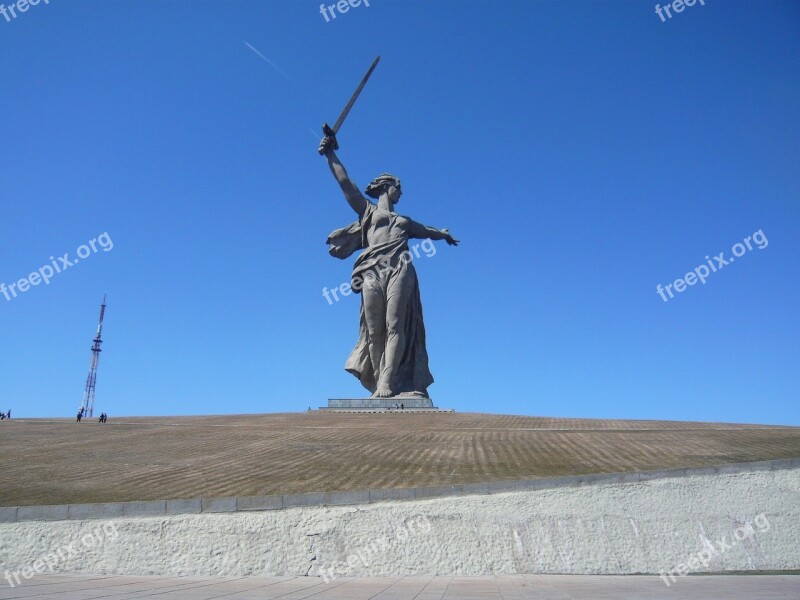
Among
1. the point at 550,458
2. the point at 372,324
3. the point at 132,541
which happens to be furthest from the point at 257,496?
the point at 372,324

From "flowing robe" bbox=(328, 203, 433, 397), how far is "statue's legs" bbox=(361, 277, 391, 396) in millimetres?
56

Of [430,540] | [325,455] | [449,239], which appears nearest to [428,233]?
[449,239]

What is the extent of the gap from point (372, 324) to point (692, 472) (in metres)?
21.1

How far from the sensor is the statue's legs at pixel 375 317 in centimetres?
3170

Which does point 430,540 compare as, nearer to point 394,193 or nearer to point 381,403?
point 381,403

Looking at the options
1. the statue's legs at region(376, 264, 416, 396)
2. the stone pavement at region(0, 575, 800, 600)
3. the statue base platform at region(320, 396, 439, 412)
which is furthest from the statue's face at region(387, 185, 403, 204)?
A: the stone pavement at region(0, 575, 800, 600)

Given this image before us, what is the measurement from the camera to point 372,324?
3175cm

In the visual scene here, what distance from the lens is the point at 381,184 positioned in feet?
113

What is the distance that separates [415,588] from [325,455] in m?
6.70

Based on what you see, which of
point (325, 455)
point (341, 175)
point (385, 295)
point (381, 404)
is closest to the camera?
point (325, 455)

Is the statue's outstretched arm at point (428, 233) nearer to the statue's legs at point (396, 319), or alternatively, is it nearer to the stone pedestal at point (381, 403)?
the statue's legs at point (396, 319)

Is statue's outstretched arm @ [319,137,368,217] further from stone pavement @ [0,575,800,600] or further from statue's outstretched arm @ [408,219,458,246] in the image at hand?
stone pavement @ [0,575,800,600]

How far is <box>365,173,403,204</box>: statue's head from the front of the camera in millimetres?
34406

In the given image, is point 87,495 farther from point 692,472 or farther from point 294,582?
point 692,472
